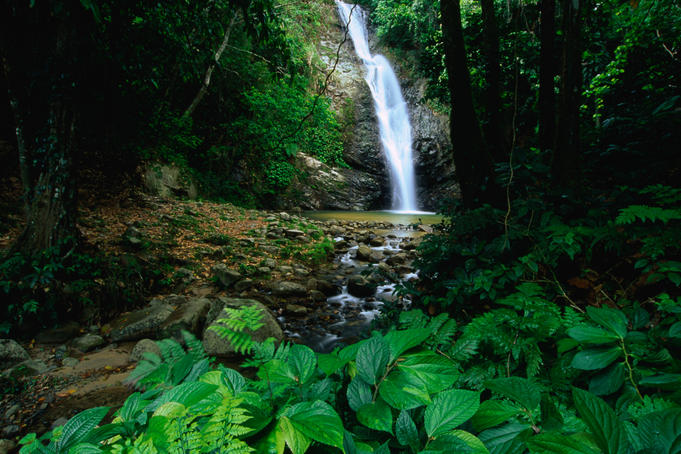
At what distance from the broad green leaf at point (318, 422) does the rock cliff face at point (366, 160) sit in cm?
1473

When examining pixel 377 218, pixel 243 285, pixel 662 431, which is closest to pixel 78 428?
pixel 662 431

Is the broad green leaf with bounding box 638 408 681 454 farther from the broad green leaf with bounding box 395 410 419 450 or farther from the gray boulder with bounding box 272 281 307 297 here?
the gray boulder with bounding box 272 281 307 297

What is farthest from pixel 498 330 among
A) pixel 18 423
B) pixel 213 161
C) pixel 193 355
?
pixel 213 161

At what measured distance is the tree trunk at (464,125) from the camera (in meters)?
3.34

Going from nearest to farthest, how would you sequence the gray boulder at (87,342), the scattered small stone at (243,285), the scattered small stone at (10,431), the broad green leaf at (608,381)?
the broad green leaf at (608,381)
the scattered small stone at (10,431)
the gray boulder at (87,342)
the scattered small stone at (243,285)

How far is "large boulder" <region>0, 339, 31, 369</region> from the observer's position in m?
2.56

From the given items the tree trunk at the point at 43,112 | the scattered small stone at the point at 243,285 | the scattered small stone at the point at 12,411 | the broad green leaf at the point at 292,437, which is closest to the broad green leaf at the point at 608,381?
the broad green leaf at the point at 292,437

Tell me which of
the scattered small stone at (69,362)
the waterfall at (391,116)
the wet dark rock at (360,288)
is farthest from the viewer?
the waterfall at (391,116)

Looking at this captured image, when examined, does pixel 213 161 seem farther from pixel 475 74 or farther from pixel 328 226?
pixel 475 74

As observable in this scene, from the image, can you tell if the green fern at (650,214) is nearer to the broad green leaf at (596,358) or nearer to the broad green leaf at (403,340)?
the broad green leaf at (596,358)

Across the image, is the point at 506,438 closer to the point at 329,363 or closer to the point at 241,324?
the point at 329,363

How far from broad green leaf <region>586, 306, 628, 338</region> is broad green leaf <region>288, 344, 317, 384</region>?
858 millimetres

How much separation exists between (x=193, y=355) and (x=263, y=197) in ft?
44.0

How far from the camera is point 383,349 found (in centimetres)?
79
